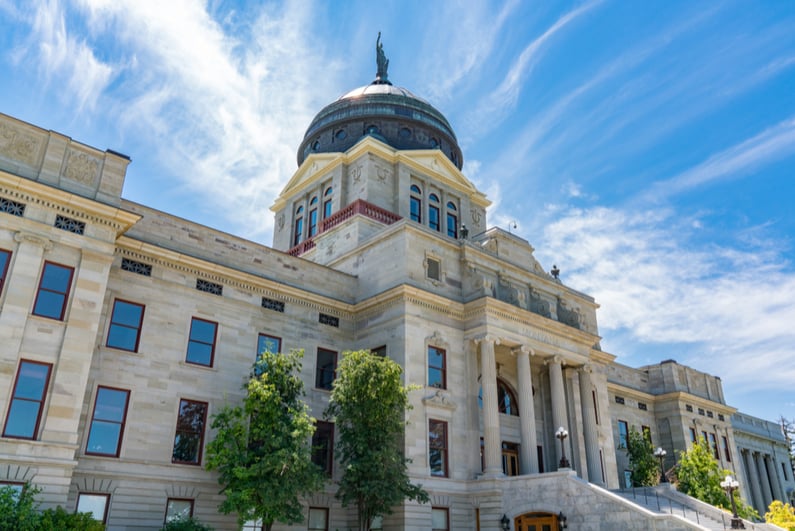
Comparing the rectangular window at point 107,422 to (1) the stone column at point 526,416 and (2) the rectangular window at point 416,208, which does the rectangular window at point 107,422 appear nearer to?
(1) the stone column at point 526,416

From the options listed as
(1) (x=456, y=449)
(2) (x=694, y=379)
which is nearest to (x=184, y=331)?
(1) (x=456, y=449)

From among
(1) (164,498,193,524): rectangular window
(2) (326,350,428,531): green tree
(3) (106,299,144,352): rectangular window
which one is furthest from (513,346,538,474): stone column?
(3) (106,299,144,352): rectangular window

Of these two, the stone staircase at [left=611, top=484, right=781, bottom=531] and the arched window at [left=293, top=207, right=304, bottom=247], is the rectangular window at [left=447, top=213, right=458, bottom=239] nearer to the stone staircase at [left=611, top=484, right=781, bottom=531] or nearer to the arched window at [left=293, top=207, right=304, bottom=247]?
the arched window at [left=293, top=207, right=304, bottom=247]

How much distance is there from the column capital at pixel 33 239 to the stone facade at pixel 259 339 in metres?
0.07

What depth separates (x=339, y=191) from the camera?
4688 centimetres

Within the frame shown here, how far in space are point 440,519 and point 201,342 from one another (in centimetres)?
1330

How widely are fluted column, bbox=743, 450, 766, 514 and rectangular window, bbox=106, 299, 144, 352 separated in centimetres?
5859

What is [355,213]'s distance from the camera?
39.7m

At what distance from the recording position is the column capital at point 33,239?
72.8ft

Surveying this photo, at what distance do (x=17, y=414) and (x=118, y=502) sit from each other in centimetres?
522

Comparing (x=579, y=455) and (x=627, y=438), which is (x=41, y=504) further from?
(x=627, y=438)

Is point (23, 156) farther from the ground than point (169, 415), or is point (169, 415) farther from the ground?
point (23, 156)

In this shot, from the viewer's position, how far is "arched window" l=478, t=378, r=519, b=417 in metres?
37.4

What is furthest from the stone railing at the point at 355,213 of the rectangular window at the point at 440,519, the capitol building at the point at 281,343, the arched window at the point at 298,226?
the rectangular window at the point at 440,519
